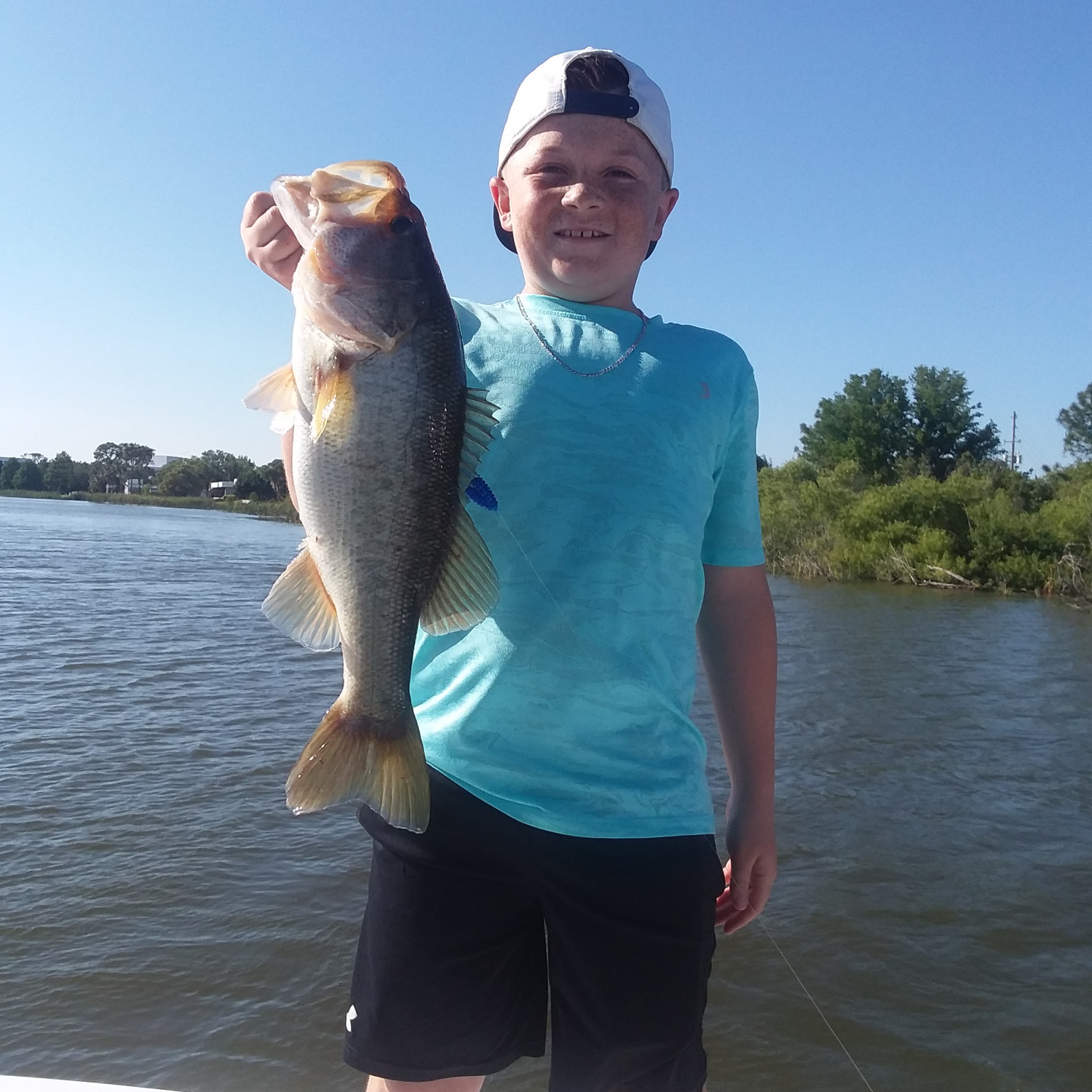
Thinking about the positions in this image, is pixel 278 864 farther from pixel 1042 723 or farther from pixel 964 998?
pixel 1042 723

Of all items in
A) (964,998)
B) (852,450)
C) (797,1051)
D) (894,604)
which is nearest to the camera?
(797,1051)

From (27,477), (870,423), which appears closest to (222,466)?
(27,477)

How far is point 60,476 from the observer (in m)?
113

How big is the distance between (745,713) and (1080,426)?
316ft

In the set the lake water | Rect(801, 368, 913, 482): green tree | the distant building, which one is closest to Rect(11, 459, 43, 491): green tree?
the distant building

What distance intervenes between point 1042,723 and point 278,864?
10.5m

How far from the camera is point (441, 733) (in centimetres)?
213

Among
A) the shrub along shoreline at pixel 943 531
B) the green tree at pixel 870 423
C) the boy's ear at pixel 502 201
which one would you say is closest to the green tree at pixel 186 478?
the green tree at pixel 870 423

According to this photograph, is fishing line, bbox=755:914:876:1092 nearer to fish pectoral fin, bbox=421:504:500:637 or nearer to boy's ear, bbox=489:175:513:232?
fish pectoral fin, bbox=421:504:500:637

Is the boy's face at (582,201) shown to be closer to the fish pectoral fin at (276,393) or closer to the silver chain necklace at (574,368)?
the silver chain necklace at (574,368)

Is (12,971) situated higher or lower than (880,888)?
lower

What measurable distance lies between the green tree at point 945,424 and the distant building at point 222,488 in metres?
63.8

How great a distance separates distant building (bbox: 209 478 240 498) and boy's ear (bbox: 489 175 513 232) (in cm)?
9419

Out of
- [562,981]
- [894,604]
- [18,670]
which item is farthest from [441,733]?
[894,604]
